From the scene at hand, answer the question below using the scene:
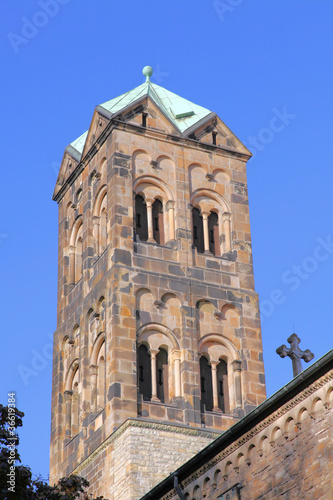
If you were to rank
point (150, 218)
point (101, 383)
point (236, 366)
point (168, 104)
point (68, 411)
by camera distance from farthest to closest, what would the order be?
point (168, 104) → point (68, 411) → point (150, 218) → point (236, 366) → point (101, 383)

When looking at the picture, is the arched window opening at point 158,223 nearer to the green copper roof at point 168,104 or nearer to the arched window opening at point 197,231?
the arched window opening at point 197,231

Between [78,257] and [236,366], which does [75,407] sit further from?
[78,257]

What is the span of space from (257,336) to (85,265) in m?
6.96

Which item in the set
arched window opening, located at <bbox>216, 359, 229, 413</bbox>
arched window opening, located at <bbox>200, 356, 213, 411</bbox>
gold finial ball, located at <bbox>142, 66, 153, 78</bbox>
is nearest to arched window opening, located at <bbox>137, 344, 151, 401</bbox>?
arched window opening, located at <bbox>200, 356, 213, 411</bbox>

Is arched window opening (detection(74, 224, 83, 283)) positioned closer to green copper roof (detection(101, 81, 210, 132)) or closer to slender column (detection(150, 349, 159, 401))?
green copper roof (detection(101, 81, 210, 132))

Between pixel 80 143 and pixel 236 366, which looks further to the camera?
pixel 80 143

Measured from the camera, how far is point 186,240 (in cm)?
4466

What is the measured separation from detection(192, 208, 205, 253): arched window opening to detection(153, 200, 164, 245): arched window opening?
1370 millimetres

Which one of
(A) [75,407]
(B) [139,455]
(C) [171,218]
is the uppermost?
(C) [171,218]

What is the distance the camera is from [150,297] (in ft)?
141

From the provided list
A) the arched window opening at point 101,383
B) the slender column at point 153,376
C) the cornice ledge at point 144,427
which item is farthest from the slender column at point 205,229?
the cornice ledge at point 144,427

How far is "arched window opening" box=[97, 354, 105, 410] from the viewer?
4191 centimetres

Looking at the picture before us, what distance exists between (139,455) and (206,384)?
184 inches

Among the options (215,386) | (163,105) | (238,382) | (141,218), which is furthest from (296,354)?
(163,105)
